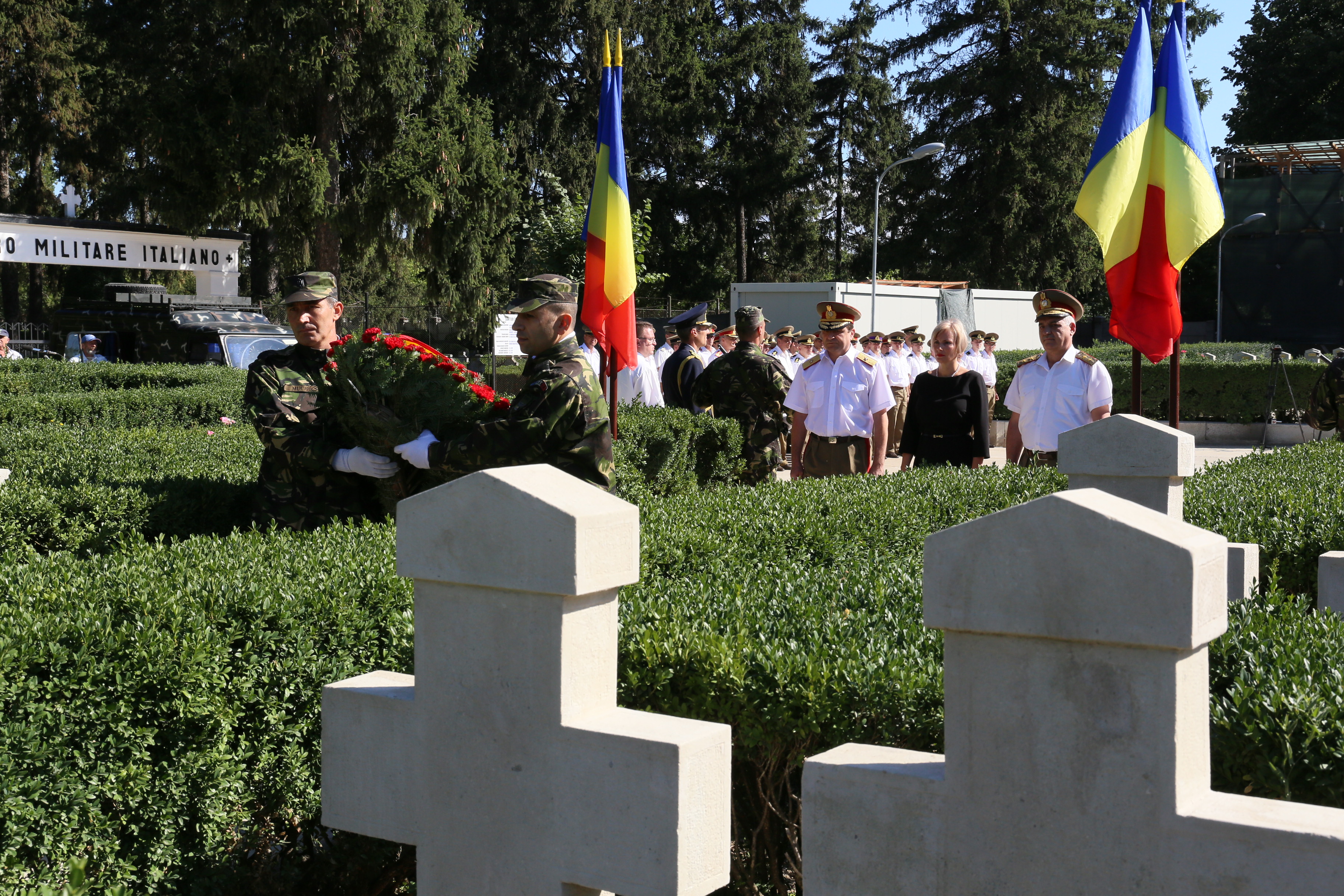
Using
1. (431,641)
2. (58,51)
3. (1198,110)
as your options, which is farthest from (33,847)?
(58,51)

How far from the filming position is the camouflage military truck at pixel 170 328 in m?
19.2

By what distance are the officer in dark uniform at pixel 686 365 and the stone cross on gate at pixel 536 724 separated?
10.8 meters

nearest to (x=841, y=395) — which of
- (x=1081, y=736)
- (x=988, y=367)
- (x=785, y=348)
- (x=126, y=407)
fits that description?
(x=1081, y=736)

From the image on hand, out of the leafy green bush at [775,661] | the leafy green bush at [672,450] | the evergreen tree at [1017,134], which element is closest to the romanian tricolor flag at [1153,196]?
the leafy green bush at [775,661]

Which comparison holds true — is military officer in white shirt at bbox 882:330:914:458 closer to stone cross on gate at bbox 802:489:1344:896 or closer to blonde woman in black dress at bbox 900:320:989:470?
blonde woman in black dress at bbox 900:320:989:470

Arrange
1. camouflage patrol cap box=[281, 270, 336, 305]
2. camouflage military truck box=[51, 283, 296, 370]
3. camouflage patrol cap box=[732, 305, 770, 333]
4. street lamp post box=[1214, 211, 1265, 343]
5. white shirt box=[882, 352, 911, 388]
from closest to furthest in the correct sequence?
camouflage patrol cap box=[281, 270, 336, 305] < camouflage patrol cap box=[732, 305, 770, 333] < white shirt box=[882, 352, 911, 388] < camouflage military truck box=[51, 283, 296, 370] < street lamp post box=[1214, 211, 1265, 343]

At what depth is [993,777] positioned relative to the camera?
6.61 feet

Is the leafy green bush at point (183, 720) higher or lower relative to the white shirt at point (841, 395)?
lower

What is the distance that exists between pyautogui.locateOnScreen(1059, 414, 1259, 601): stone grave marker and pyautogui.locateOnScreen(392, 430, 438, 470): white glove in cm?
231

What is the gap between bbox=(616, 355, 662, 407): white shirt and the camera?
1366 cm

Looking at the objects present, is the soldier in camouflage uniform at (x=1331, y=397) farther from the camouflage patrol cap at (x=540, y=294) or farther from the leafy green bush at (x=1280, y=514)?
the camouflage patrol cap at (x=540, y=294)

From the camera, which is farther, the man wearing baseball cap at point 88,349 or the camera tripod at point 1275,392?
the man wearing baseball cap at point 88,349

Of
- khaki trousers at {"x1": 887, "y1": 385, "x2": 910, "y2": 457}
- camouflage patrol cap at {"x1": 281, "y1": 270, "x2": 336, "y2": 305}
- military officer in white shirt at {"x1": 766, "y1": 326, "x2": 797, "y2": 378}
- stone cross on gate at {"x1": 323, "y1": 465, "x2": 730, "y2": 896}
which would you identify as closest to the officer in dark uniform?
military officer in white shirt at {"x1": 766, "y1": 326, "x2": 797, "y2": 378}

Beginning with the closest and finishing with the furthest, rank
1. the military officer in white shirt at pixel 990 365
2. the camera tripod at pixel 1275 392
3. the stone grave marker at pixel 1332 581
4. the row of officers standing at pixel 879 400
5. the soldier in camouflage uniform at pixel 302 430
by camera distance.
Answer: the stone grave marker at pixel 1332 581
the soldier in camouflage uniform at pixel 302 430
the row of officers standing at pixel 879 400
the military officer in white shirt at pixel 990 365
the camera tripod at pixel 1275 392
